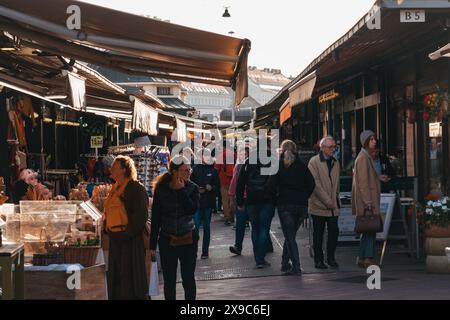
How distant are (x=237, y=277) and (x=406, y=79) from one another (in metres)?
5.63

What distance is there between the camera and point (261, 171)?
49.7 ft

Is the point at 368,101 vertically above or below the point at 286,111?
above

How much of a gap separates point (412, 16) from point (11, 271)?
7209mm

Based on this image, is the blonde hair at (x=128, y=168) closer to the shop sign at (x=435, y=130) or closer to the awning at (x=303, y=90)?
the shop sign at (x=435, y=130)

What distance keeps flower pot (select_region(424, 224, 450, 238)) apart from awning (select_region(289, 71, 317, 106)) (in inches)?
163

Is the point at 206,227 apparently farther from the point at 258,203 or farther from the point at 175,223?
the point at 175,223

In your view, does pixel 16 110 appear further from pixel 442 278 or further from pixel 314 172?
pixel 442 278

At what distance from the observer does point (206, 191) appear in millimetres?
17031

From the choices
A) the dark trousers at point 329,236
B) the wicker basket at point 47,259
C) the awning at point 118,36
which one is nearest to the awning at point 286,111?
the dark trousers at point 329,236

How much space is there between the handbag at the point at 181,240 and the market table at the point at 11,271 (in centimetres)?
297

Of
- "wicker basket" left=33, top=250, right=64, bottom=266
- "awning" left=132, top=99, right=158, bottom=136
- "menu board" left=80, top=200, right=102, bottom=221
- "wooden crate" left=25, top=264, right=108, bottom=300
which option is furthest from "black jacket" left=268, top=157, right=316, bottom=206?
"wooden crate" left=25, top=264, right=108, bottom=300

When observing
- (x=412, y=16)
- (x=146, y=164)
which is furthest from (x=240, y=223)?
(x=412, y=16)
